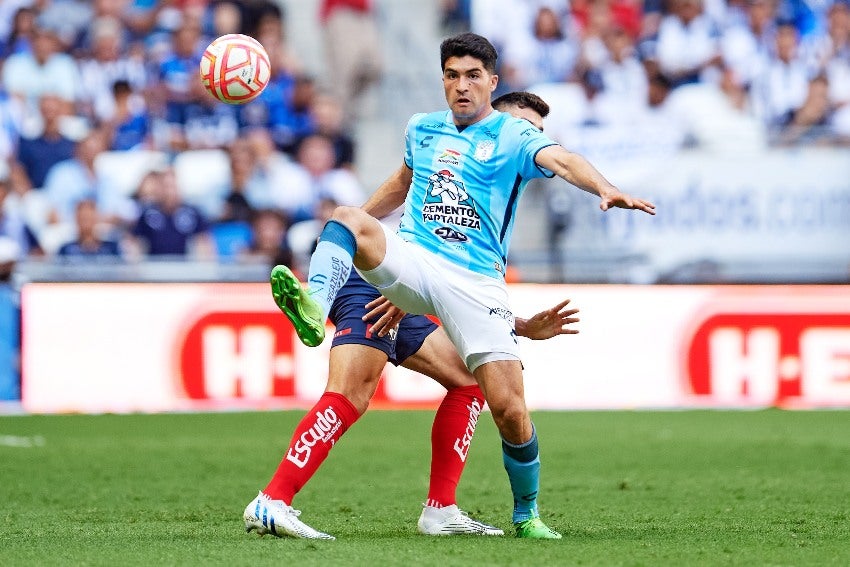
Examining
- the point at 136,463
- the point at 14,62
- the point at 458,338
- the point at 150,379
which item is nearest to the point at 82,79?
the point at 14,62

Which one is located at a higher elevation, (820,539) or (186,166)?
(186,166)

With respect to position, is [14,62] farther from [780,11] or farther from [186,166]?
[780,11]

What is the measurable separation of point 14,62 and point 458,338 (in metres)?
12.9

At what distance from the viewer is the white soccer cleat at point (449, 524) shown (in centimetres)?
646

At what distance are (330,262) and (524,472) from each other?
1452mm

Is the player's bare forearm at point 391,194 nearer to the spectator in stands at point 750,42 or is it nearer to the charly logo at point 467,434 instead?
the charly logo at point 467,434

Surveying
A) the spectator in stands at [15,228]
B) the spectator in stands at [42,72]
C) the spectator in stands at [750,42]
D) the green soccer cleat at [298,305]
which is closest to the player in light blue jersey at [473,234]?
the green soccer cleat at [298,305]

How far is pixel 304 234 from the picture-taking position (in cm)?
1565

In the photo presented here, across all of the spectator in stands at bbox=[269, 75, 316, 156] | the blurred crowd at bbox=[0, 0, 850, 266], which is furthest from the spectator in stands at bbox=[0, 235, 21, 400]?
the spectator in stands at bbox=[269, 75, 316, 156]

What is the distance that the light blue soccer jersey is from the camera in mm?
6086

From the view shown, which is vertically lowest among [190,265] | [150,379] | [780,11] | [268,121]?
[150,379]

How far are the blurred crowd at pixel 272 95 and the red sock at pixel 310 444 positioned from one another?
356 inches

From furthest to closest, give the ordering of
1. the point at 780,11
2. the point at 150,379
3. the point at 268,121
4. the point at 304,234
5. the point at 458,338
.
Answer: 1. the point at 780,11
2. the point at 268,121
3. the point at 304,234
4. the point at 150,379
5. the point at 458,338

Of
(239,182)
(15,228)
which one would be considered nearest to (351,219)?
(239,182)
